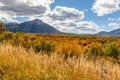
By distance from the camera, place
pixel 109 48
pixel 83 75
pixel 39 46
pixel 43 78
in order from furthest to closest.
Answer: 1. pixel 39 46
2. pixel 109 48
3. pixel 83 75
4. pixel 43 78

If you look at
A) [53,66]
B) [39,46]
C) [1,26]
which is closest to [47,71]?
[53,66]

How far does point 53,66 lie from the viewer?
7965mm

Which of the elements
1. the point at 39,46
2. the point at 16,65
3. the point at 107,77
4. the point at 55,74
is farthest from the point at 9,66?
the point at 39,46

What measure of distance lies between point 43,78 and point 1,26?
246 feet

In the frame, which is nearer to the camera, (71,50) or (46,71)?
(46,71)

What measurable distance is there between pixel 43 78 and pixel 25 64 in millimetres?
1479

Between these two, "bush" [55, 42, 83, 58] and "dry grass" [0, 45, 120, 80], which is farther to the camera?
"bush" [55, 42, 83, 58]

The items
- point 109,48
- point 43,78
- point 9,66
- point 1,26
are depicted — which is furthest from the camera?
point 1,26

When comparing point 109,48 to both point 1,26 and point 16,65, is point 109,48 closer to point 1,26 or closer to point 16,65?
point 16,65

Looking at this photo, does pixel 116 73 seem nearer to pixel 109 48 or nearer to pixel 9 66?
pixel 9 66

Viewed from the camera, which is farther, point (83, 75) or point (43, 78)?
point (83, 75)

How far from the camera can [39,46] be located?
2391 centimetres

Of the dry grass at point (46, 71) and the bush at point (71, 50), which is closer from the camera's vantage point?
the dry grass at point (46, 71)

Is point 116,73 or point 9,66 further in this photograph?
point 9,66
